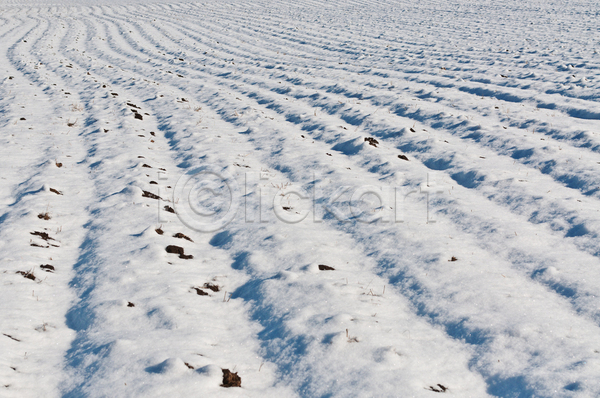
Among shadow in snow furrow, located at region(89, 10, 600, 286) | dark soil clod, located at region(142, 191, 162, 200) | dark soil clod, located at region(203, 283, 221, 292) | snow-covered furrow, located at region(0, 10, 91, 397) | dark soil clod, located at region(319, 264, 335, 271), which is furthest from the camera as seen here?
shadow in snow furrow, located at region(89, 10, 600, 286)

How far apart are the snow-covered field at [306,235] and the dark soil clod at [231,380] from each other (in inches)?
1.7

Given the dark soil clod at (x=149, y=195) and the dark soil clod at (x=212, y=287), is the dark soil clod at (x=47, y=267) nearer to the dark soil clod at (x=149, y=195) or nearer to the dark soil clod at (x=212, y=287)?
the dark soil clod at (x=212, y=287)

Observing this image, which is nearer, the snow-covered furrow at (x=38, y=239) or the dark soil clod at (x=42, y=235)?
the snow-covered furrow at (x=38, y=239)

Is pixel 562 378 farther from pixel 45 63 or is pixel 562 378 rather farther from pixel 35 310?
pixel 45 63

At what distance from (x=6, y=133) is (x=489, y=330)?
845 cm

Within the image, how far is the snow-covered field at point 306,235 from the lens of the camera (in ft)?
9.85

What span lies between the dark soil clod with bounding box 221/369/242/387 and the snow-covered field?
0.04 meters

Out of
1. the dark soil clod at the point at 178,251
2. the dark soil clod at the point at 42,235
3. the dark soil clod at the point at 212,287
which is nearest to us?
the dark soil clod at the point at 212,287

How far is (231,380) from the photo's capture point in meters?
2.84

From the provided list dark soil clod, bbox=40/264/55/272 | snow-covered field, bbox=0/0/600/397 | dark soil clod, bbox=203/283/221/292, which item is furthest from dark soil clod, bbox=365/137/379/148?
dark soil clod, bbox=40/264/55/272

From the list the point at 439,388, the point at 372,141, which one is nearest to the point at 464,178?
the point at 372,141

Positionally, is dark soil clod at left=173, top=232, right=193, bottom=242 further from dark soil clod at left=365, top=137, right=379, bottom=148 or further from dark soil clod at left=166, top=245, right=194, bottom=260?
dark soil clod at left=365, top=137, right=379, bottom=148

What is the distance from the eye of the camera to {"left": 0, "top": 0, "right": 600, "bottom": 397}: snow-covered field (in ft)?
9.85

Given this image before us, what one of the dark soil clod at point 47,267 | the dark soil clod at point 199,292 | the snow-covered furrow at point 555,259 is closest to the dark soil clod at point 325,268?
the dark soil clod at point 199,292
